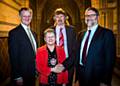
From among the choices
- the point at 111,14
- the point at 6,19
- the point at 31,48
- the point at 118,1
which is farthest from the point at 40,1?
the point at 31,48

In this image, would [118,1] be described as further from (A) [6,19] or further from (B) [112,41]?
(B) [112,41]

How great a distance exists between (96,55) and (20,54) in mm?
1022

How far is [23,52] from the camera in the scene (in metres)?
4.29

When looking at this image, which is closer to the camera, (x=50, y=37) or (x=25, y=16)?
(x=50, y=37)

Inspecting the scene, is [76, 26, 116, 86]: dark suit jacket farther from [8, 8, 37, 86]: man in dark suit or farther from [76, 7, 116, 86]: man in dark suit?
[8, 8, 37, 86]: man in dark suit

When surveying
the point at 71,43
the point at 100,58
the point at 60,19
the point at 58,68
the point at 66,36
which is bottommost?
the point at 58,68

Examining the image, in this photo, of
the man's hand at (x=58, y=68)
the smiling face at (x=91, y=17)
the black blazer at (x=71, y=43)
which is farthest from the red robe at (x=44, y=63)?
the smiling face at (x=91, y=17)

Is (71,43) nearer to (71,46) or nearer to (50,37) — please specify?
(71,46)

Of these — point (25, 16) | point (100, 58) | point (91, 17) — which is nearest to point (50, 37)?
point (25, 16)

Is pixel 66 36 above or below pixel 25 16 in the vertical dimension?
below

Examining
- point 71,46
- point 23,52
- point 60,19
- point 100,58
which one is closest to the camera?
point 100,58

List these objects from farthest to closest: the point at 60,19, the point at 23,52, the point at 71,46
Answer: the point at 71,46 < the point at 60,19 < the point at 23,52

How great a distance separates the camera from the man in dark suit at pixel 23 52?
4203 millimetres

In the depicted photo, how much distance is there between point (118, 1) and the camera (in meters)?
8.99
